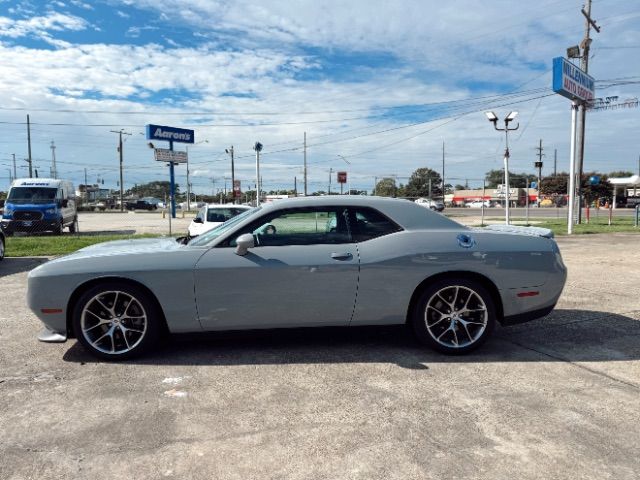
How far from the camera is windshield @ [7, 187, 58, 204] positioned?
64.6ft

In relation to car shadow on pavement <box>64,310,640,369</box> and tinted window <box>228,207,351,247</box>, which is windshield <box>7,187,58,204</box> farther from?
tinted window <box>228,207,351,247</box>

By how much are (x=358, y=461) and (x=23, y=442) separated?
6.43ft

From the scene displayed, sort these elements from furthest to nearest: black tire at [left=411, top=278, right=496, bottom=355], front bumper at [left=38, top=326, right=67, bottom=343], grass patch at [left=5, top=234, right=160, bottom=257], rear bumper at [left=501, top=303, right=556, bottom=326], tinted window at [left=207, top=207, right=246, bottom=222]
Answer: tinted window at [left=207, top=207, right=246, bottom=222]
grass patch at [left=5, top=234, right=160, bottom=257]
rear bumper at [left=501, top=303, right=556, bottom=326]
black tire at [left=411, top=278, right=496, bottom=355]
front bumper at [left=38, top=326, right=67, bottom=343]

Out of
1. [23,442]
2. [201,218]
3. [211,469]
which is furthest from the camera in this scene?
[201,218]

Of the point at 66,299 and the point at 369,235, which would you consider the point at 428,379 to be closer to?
the point at 369,235

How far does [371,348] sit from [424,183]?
12422cm

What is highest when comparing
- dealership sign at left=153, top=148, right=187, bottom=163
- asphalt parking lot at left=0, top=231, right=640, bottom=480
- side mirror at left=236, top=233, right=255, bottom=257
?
dealership sign at left=153, top=148, right=187, bottom=163

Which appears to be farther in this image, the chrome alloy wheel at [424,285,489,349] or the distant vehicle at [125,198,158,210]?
the distant vehicle at [125,198,158,210]

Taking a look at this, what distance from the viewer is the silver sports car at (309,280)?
4148mm

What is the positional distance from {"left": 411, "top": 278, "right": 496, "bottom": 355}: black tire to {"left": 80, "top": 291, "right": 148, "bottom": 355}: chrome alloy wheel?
240 cm

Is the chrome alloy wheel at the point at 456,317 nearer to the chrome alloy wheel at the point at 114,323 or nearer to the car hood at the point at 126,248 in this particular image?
the car hood at the point at 126,248

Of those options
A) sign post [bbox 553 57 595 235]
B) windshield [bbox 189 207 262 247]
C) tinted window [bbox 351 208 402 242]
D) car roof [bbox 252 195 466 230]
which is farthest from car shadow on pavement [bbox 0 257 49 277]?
sign post [bbox 553 57 595 235]

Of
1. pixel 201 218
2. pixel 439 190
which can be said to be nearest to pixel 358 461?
pixel 201 218

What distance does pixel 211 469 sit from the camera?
2.60 meters
